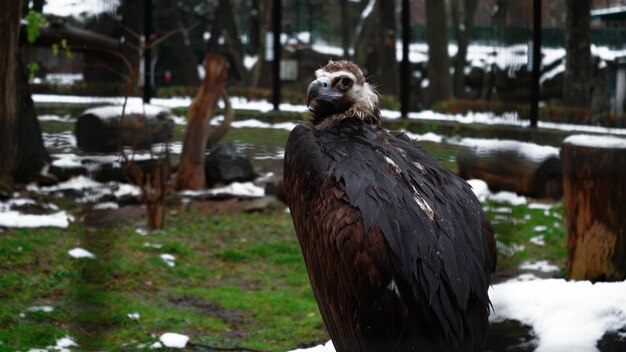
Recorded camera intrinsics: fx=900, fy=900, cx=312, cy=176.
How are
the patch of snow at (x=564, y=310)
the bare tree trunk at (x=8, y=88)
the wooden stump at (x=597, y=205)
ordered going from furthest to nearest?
1. the bare tree trunk at (x=8, y=88)
2. the wooden stump at (x=597, y=205)
3. the patch of snow at (x=564, y=310)

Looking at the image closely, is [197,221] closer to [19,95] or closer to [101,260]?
[19,95]

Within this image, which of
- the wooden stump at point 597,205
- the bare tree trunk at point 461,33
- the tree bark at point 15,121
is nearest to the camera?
the wooden stump at point 597,205

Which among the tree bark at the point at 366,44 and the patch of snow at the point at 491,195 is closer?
the patch of snow at the point at 491,195

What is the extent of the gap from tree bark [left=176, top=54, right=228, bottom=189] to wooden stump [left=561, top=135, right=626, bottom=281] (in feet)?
12.1

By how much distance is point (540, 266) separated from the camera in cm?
611

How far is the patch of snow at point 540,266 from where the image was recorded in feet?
19.7

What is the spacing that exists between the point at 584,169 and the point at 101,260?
3.78 meters

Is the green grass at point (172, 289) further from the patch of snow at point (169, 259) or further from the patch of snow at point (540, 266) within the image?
the patch of snow at point (540, 266)

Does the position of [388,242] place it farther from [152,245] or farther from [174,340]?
[152,245]

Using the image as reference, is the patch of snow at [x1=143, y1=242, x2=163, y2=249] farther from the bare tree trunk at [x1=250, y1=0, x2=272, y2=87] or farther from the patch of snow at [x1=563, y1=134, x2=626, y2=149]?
the bare tree trunk at [x1=250, y1=0, x2=272, y2=87]

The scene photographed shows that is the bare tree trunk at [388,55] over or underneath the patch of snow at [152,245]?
over

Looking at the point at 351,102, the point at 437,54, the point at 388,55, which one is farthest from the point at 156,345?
the point at 437,54

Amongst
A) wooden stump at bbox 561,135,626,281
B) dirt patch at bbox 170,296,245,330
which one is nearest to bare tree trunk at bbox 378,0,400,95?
wooden stump at bbox 561,135,626,281

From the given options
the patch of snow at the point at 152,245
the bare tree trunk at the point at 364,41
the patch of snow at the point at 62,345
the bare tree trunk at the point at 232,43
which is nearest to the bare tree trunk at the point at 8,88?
the patch of snow at the point at 152,245
